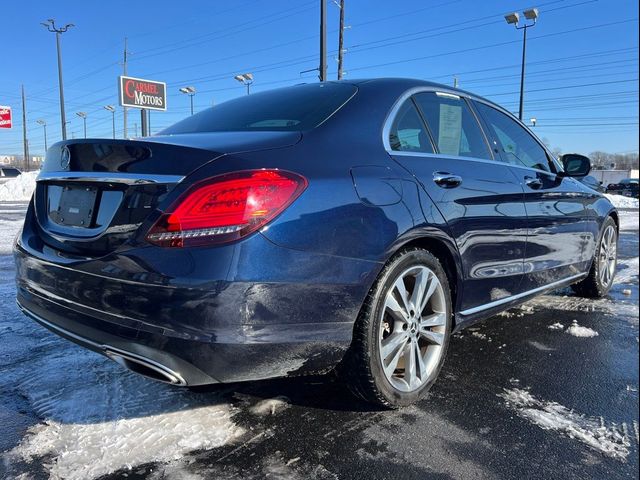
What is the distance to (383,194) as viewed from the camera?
229 centimetres

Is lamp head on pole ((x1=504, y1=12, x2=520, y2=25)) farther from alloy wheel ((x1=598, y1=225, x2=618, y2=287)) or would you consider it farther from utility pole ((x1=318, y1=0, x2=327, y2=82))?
alloy wheel ((x1=598, y1=225, x2=618, y2=287))

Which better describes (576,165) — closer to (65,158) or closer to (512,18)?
(65,158)

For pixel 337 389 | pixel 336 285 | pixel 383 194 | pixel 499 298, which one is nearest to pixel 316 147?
pixel 383 194

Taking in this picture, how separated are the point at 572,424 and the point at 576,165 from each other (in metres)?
2.46

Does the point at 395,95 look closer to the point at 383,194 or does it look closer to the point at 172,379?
the point at 383,194

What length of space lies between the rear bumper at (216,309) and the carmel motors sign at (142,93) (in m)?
24.6

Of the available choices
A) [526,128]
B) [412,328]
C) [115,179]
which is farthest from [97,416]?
[526,128]

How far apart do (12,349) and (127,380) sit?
40.1 inches

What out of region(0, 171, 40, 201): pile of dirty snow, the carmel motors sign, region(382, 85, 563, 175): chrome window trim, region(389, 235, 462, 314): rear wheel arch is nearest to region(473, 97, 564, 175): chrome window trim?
region(382, 85, 563, 175): chrome window trim

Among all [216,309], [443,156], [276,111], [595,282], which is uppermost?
[276,111]

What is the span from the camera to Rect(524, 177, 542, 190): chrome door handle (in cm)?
347

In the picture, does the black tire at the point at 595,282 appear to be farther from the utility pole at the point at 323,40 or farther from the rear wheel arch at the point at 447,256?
the utility pole at the point at 323,40

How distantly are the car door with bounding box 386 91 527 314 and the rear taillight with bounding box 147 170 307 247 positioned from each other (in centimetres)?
83

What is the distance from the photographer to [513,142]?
12.2 ft
